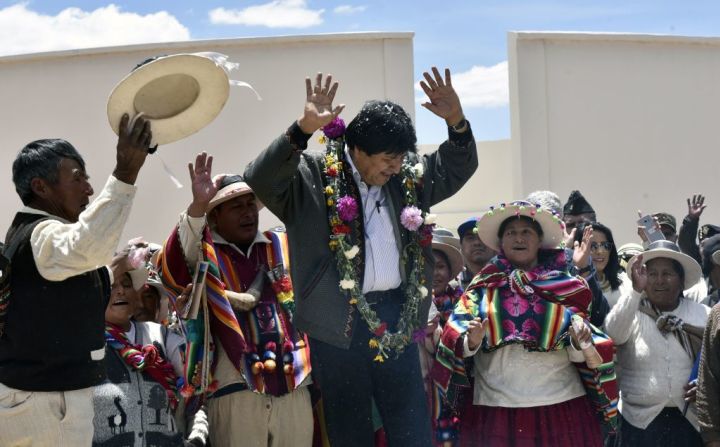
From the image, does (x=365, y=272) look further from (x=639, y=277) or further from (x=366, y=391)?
(x=639, y=277)

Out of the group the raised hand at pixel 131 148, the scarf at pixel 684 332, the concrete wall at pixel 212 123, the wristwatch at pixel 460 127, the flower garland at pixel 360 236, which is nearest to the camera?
the raised hand at pixel 131 148

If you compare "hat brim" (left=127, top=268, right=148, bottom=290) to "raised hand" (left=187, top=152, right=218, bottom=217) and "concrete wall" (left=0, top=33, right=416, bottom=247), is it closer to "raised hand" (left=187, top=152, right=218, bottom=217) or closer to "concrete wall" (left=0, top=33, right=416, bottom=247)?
"raised hand" (left=187, top=152, right=218, bottom=217)

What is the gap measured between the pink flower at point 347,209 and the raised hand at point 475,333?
1.08m

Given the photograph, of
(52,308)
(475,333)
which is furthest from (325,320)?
(52,308)

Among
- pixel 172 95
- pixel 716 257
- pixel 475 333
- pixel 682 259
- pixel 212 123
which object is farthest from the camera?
pixel 212 123

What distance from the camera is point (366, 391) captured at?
473cm

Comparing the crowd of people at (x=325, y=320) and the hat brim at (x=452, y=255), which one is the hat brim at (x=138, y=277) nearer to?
the crowd of people at (x=325, y=320)

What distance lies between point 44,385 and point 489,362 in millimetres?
2673

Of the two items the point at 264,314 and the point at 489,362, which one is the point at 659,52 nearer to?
the point at 489,362

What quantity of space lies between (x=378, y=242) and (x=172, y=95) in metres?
1.32

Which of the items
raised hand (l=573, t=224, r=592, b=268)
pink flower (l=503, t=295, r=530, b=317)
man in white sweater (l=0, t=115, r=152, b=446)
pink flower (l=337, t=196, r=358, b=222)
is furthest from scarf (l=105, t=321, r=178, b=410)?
raised hand (l=573, t=224, r=592, b=268)

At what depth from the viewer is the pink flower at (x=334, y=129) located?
4938 mm

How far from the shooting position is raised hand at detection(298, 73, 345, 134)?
4.42m

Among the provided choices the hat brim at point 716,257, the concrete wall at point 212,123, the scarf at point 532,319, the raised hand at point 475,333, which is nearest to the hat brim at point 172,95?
the raised hand at point 475,333
